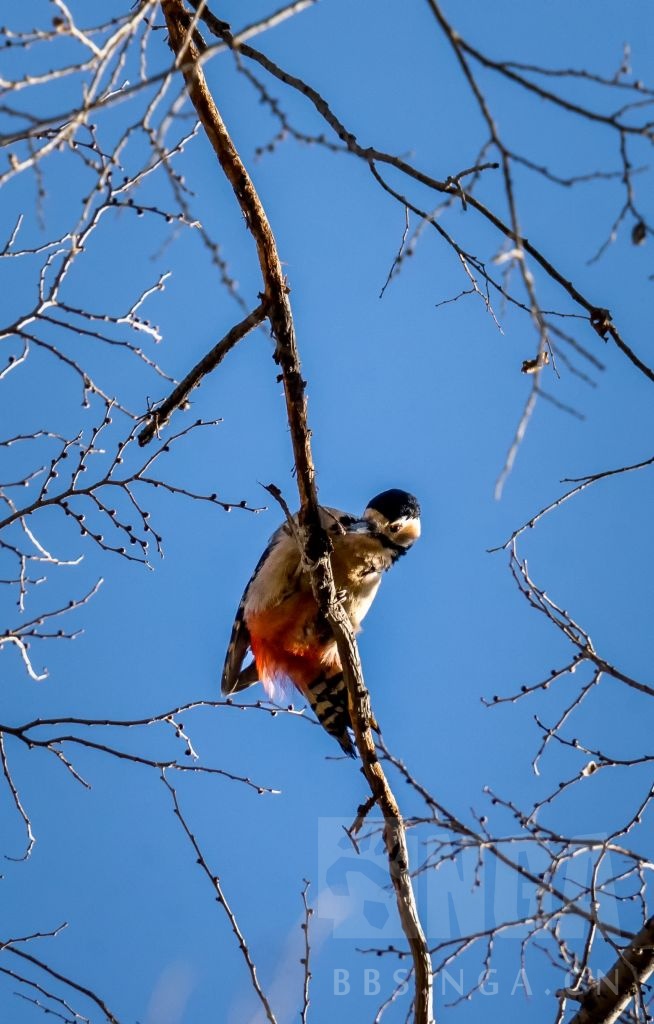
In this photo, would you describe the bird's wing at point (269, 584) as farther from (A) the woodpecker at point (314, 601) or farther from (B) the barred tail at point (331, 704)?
(B) the barred tail at point (331, 704)

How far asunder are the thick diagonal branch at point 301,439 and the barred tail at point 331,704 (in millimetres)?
1217

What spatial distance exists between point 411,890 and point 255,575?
2153mm

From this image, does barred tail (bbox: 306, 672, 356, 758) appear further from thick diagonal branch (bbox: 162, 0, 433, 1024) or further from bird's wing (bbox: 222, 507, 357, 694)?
thick diagonal branch (bbox: 162, 0, 433, 1024)

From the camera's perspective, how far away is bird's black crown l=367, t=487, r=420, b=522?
5039mm

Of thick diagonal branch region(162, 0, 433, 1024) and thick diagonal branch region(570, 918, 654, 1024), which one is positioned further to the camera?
thick diagonal branch region(162, 0, 433, 1024)

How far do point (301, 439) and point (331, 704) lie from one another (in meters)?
1.98

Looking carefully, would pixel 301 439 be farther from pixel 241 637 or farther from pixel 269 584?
pixel 241 637

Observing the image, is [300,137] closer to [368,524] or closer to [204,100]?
[204,100]

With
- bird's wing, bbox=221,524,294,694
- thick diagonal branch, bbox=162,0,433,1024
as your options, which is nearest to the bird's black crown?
bird's wing, bbox=221,524,294,694

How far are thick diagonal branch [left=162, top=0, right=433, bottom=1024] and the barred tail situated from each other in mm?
Result: 1217

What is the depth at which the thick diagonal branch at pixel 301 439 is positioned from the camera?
10.3 feet

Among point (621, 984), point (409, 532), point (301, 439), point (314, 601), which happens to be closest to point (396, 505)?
point (409, 532)

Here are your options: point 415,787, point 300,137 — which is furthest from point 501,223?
point 415,787

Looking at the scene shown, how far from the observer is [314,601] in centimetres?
470
